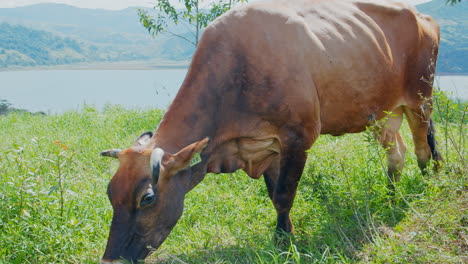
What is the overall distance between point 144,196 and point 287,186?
1359mm

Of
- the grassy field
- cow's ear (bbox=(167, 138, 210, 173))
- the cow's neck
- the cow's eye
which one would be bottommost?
the grassy field

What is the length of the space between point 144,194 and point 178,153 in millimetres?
357

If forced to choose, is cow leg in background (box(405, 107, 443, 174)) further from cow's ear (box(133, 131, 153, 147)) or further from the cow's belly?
cow's ear (box(133, 131, 153, 147))

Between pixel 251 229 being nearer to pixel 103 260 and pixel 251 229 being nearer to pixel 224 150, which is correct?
pixel 224 150

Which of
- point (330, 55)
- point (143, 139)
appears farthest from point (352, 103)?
point (143, 139)

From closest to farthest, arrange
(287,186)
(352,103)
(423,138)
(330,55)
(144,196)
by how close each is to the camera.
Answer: (144,196) → (287,186) → (330,55) → (352,103) → (423,138)

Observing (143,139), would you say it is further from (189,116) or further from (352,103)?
(352,103)

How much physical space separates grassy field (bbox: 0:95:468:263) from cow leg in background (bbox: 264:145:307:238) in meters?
0.16

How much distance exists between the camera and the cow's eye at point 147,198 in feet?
9.88

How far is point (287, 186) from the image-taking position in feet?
12.8

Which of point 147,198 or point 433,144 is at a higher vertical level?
point 147,198

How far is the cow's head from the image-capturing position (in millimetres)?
2984

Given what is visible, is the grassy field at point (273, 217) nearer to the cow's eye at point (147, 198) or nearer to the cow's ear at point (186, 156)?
the cow's eye at point (147, 198)

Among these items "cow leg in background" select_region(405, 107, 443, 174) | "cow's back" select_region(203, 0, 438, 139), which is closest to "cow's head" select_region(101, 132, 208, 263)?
"cow's back" select_region(203, 0, 438, 139)
